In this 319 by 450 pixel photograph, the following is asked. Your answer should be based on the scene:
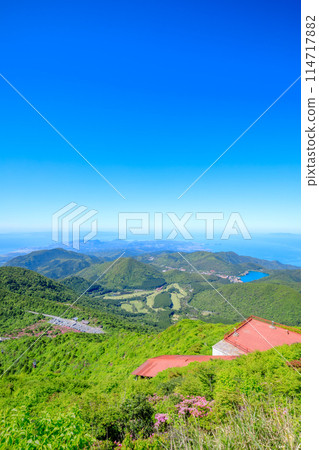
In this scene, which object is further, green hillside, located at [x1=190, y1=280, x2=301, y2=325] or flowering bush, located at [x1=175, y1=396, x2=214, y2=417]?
green hillside, located at [x1=190, y1=280, x2=301, y2=325]

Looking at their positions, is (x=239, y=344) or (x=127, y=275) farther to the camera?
(x=127, y=275)

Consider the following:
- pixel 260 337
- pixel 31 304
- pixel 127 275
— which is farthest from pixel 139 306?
pixel 260 337

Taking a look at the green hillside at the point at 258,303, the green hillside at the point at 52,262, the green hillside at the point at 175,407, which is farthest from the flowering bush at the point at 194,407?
the green hillside at the point at 52,262

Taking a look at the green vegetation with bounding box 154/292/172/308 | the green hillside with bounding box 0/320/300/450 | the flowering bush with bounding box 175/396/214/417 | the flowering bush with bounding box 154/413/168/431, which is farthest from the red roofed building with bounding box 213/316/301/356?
the green vegetation with bounding box 154/292/172/308

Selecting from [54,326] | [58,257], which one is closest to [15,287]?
[54,326]

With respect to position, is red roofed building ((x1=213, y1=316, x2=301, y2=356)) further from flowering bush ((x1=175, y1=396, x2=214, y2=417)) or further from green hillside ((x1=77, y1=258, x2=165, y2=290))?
green hillside ((x1=77, y1=258, x2=165, y2=290))

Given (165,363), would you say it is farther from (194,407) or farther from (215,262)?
(215,262)

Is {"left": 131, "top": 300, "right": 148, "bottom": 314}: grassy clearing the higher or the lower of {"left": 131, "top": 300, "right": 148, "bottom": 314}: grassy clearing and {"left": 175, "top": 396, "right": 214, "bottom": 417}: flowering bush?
the lower
